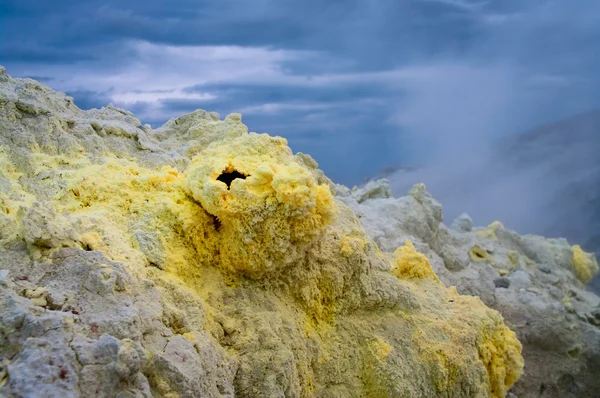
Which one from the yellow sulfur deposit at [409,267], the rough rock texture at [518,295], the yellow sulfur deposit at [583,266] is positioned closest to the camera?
the yellow sulfur deposit at [409,267]

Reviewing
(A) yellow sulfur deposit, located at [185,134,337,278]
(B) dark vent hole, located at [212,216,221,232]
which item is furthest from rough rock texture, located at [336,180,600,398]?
(B) dark vent hole, located at [212,216,221,232]

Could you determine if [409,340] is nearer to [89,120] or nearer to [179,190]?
[179,190]

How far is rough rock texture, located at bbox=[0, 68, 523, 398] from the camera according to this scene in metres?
1.95

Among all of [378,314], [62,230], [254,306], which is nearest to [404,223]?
[378,314]

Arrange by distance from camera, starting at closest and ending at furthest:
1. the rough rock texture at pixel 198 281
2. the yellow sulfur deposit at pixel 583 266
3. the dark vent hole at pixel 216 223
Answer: the rough rock texture at pixel 198 281 < the dark vent hole at pixel 216 223 < the yellow sulfur deposit at pixel 583 266

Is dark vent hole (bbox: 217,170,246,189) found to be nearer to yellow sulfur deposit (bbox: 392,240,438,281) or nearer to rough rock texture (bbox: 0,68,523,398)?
rough rock texture (bbox: 0,68,523,398)

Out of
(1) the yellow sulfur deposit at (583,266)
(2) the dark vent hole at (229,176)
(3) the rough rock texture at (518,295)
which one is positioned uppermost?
(1) the yellow sulfur deposit at (583,266)

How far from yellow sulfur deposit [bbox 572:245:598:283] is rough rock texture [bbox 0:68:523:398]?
4.12 m

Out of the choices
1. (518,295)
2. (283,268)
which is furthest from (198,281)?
(518,295)

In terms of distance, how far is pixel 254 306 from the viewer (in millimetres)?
2826

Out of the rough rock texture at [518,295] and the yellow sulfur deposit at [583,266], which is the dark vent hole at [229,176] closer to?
the rough rock texture at [518,295]

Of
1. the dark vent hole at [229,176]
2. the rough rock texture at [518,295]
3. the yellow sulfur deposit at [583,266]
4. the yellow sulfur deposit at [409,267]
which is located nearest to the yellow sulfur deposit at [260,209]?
the dark vent hole at [229,176]

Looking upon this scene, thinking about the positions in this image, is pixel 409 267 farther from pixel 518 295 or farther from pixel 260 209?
pixel 518 295

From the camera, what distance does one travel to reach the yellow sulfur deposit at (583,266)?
732 centimetres
